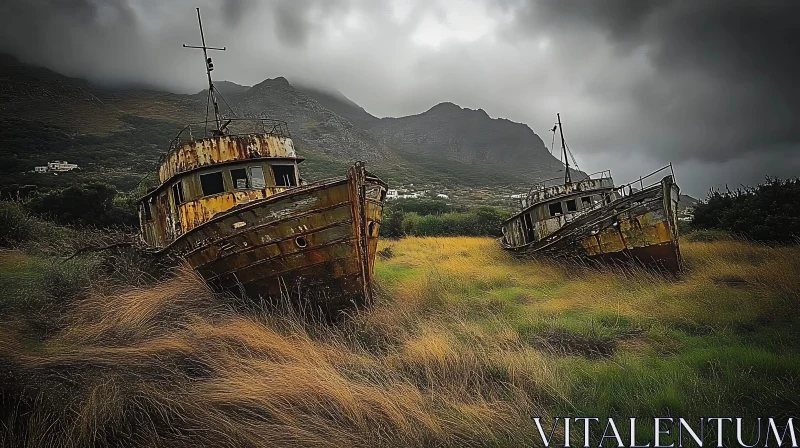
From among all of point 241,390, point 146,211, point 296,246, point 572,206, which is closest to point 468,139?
point 572,206

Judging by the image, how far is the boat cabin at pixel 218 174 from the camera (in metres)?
7.45

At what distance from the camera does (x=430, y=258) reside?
14.5 metres

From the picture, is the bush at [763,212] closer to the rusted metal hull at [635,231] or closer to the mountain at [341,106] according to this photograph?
the rusted metal hull at [635,231]

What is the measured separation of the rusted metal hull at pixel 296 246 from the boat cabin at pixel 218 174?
1.13m

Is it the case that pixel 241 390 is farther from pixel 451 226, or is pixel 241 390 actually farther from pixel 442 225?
pixel 451 226

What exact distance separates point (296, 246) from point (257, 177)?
2.53 metres

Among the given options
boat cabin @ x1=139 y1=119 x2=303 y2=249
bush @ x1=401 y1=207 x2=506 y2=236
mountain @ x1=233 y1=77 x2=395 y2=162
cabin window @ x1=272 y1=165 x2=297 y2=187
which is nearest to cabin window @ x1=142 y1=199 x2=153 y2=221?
boat cabin @ x1=139 y1=119 x2=303 y2=249

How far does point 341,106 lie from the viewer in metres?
155

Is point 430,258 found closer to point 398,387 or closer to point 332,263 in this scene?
point 332,263

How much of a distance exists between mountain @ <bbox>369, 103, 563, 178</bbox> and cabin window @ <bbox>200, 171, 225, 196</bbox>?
4161 inches

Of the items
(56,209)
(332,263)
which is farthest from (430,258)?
(56,209)

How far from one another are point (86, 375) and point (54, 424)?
0.88 m

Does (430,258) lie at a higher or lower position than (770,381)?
higher

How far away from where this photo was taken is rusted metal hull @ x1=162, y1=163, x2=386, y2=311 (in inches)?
240
